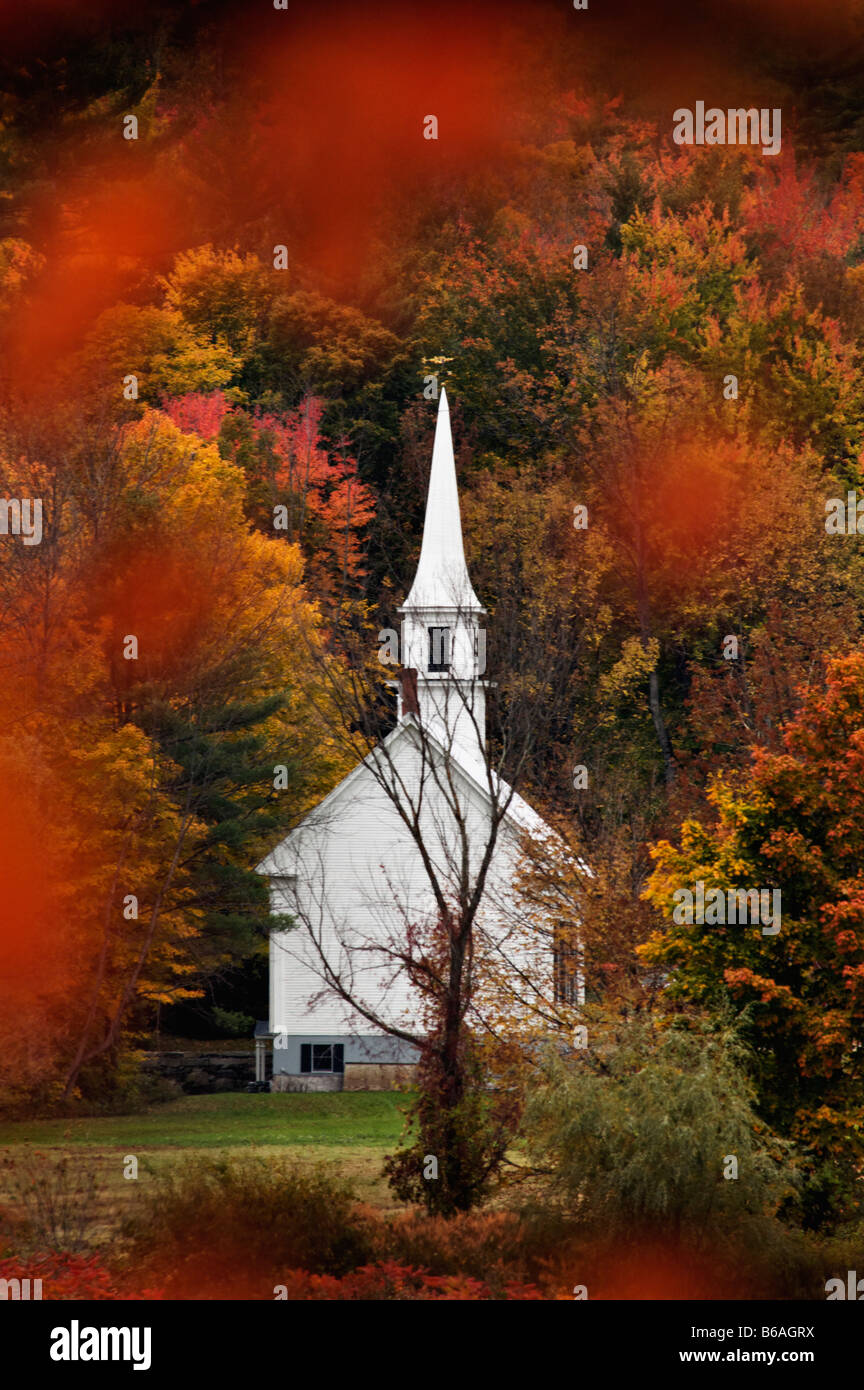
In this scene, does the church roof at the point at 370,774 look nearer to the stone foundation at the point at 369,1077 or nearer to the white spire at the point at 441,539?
the white spire at the point at 441,539

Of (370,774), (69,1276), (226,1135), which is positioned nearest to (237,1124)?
(226,1135)

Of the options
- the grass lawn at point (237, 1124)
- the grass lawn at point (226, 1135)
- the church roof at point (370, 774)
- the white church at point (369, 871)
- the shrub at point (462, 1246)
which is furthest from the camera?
the white church at point (369, 871)

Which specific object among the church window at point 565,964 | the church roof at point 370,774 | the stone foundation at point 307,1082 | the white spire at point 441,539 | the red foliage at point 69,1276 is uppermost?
the white spire at point 441,539

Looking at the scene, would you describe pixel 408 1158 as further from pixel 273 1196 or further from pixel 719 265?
pixel 719 265

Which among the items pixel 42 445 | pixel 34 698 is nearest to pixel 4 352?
pixel 42 445

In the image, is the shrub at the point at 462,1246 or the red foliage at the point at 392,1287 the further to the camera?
the shrub at the point at 462,1246

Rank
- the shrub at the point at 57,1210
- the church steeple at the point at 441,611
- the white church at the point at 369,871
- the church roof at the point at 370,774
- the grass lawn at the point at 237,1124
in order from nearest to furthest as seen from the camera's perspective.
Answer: the shrub at the point at 57,1210
the grass lawn at the point at 237,1124
the church roof at the point at 370,774
the white church at the point at 369,871
the church steeple at the point at 441,611

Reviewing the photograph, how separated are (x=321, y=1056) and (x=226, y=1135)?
1063 cm

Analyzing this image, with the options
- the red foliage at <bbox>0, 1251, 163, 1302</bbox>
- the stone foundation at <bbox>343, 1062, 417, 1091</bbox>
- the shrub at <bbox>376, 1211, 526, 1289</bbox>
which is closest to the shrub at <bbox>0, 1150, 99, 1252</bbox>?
the red foliage at <bbox>0, 1251, 163, 1302</bbox>

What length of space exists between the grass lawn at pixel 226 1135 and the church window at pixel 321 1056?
205cm

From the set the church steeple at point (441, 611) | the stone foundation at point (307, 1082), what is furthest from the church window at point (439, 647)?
the stone foundation at point (307, 1082)

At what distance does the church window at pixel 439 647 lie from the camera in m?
46.0

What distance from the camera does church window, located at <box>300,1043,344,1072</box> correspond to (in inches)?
1774

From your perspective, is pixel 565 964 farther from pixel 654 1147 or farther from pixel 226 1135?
pixel 654 1147
